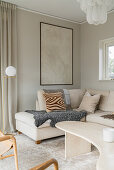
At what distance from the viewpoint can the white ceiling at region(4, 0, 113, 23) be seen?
3498 mm

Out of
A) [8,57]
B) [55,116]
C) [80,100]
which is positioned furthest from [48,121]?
[8,57]

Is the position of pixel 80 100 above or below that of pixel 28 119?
above

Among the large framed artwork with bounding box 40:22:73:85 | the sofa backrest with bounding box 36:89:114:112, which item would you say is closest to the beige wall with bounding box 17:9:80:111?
the large framed artwork with bounding box 40:22:73:85

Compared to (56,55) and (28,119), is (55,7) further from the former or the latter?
(28,119)

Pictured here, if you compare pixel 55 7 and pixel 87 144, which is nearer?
pixel 87 144

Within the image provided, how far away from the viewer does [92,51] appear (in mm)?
4426

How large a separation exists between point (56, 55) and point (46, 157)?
2.61 meters

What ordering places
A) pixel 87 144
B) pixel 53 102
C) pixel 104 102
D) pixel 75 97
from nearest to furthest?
pixel 87 144 < pixel 53 102 < pixel 104 102 < pixel 75 97

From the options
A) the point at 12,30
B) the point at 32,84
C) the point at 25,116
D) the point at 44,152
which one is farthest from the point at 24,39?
the point at 44,152

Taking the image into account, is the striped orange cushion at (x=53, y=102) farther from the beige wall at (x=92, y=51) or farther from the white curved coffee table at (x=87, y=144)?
Result: the beige wall at (x=92, y=51)

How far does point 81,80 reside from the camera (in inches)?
188

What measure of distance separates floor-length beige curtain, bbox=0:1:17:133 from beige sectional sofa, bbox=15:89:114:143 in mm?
243

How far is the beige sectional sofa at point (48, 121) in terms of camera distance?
9.50ft

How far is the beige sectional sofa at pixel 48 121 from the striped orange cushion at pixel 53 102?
0.15 meters
